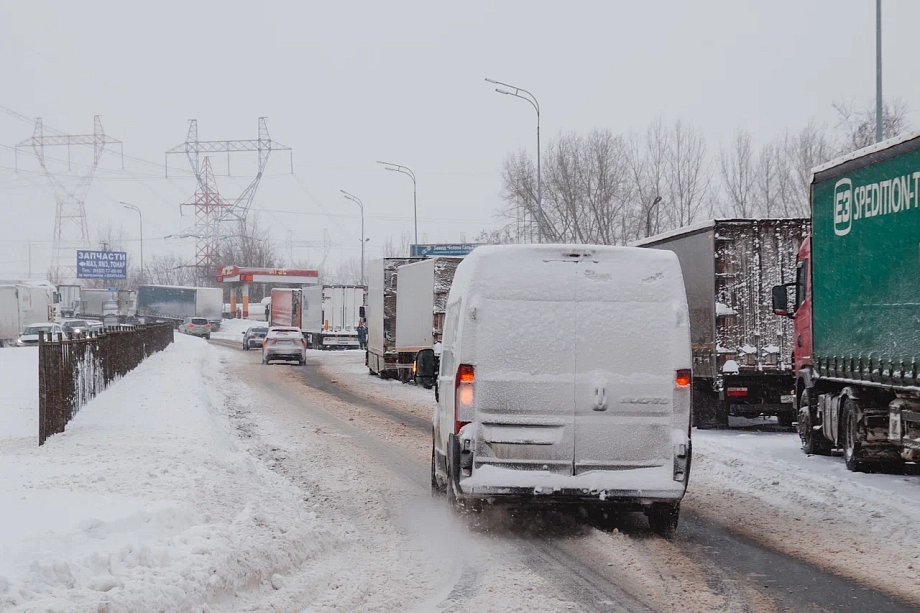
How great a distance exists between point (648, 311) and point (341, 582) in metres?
3.35

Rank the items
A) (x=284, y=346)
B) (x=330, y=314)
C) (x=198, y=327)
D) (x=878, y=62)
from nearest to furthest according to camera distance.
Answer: (x=878, y=62), (x=284, y=346), (x=330, y=314), (x=198, y=327)

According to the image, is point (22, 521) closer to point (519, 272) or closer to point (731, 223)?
point (519, 272)

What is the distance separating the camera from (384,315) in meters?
31.4

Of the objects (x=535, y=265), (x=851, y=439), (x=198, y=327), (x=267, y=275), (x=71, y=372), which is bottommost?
(x=198, y=327)

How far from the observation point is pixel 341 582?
7.24 meters

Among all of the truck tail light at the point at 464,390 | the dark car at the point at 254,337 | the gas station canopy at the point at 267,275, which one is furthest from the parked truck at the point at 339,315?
the gas station canopy at the point at 267,275

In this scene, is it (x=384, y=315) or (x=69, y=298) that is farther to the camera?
(x=69, y=298)

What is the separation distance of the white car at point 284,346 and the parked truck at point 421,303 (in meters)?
12.9

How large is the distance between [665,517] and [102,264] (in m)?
90.0

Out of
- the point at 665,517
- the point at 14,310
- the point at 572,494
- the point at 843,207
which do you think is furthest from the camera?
the point at 14,310

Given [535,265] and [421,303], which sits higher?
[535,265]

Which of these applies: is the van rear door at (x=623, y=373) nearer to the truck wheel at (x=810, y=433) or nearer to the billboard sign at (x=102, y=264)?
the truck wheel at (x=810, y=433)

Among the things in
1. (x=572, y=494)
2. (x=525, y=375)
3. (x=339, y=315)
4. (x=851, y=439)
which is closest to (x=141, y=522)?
(x=525, y=375)

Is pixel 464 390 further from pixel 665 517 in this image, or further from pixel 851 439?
pixel 851 439
